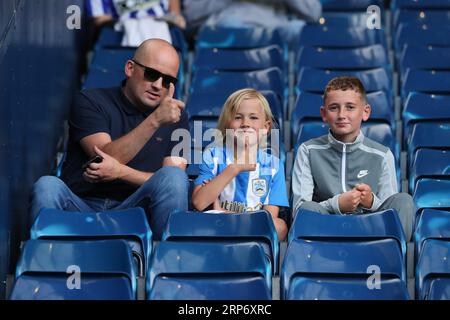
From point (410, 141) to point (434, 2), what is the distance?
206cm

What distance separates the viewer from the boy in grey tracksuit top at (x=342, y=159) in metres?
5.71

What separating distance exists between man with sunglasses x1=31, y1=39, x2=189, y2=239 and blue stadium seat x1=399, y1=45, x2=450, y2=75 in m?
1.82

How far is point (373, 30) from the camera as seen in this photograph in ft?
25.1

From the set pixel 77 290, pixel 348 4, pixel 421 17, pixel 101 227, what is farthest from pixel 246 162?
pixel 348 4

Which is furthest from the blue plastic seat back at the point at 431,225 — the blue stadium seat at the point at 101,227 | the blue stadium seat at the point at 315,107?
the blue stadium seat at the point at 315,107

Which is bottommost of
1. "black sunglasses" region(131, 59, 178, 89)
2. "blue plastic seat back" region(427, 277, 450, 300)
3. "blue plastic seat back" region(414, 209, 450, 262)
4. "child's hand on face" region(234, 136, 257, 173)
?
"blue plastic seat back" region(427, 277, 450, 300)

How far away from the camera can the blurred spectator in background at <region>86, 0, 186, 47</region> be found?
24.9 feet

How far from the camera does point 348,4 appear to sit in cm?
823

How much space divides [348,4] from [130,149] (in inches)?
120

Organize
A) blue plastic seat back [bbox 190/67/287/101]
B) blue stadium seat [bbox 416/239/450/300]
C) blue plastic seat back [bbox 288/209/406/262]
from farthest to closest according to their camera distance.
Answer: blue plastic seat back [bbox 190/67/287/101]
blue plastic seat back [bbox 288/209/406/262]
blue stadium seat [bbox 416/239/450/300]

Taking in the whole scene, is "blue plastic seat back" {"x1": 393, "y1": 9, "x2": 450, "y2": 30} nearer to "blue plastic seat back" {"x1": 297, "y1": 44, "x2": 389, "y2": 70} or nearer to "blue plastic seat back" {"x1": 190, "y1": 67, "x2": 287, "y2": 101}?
"blue plastic seat back" {"x1": 297, "y1": 44, "x2": 389, "y2": 70}

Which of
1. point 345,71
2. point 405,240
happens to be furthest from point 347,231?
point 345,71

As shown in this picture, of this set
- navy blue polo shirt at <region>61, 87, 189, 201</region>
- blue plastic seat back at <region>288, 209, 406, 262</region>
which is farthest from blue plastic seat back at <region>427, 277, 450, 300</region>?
navy blue polo shirt at <region>61, 87, 189, 201</region>

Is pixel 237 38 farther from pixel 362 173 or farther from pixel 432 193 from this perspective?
pixel 432 193
